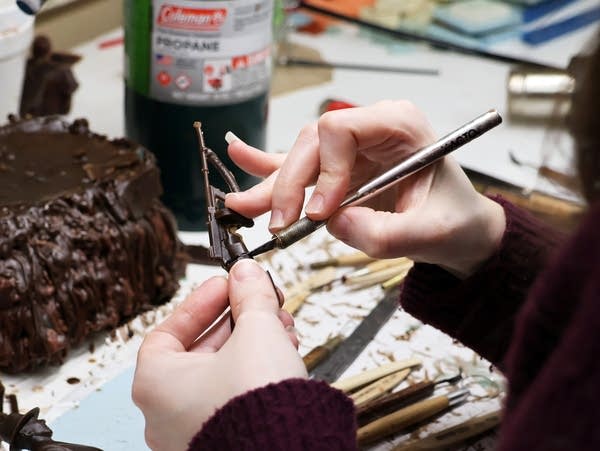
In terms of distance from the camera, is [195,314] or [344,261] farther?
[344,261]

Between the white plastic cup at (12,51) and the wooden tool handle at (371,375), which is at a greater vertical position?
the white plastic cup at (12,51)

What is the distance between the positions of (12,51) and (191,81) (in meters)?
0.24

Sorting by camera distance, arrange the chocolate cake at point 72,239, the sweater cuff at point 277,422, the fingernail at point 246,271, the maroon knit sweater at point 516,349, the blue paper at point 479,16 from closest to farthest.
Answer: the maroon knit sweater at point 516,349
the sweater cuff at point 277,422
the fingernail at point 246,271
the chocolate cake at point 72,239
the blue paper at point 479,16

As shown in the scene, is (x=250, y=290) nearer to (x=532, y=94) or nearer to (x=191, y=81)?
(x=191, y=81)

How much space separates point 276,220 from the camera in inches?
29.8

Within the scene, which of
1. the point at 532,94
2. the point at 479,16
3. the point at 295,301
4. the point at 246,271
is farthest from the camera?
the point at 479,16

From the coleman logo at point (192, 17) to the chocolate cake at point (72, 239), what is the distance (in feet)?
0.55

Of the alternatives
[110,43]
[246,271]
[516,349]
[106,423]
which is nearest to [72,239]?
[106,423]

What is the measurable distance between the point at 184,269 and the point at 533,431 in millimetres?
759

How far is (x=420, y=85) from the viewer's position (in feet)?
5.42

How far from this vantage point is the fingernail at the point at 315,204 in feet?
2.41

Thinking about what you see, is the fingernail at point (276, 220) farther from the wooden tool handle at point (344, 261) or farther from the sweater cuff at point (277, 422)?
the wooden tool handle at point (344, 261)

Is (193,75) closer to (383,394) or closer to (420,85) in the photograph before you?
(383,394)

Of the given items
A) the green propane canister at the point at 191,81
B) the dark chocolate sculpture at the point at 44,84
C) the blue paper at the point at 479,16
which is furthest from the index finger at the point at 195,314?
the blue paper at the point at 479,16
